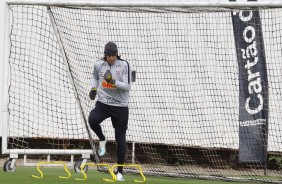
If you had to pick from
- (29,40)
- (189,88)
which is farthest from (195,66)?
(29,40)

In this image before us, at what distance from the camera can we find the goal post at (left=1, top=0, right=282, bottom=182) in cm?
1677

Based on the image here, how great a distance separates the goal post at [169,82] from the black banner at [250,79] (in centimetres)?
2

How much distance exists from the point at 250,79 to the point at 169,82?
1.41m

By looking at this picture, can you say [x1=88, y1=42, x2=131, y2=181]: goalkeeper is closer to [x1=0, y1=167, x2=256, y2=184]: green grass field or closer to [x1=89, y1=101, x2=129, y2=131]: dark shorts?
[x1=89, y1=101, x2=129, y2=131]: dark shorts

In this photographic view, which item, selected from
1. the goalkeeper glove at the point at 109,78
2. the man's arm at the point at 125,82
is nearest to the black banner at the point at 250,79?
the man's arm at the point at 125,82

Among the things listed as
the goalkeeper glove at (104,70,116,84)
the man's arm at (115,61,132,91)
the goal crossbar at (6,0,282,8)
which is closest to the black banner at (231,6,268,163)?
the goal crossbar at (6,0,282,8)

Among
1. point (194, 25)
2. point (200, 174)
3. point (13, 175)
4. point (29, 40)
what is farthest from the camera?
point (29, 40)

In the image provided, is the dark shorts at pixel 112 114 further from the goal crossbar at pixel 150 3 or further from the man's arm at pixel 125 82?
the goal crossbar at pixel 150 3

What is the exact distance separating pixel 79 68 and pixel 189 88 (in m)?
2.26

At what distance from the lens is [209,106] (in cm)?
1727

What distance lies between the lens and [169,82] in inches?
696

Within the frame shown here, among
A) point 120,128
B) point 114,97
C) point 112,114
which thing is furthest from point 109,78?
point 120,128

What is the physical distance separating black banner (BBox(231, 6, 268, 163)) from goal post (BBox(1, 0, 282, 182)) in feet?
0.06

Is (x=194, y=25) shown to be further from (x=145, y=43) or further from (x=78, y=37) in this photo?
(x=78, y=37)
